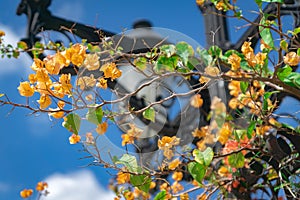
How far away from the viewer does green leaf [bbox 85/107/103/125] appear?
32.0 inches

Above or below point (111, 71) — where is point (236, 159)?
below

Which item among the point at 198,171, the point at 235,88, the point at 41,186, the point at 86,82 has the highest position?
the point at 41,186

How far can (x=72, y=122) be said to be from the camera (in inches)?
31.4

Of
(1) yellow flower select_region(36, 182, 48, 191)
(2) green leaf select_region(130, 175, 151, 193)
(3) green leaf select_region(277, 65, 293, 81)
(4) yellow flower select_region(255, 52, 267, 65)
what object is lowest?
(2) green leaf select_region(130, 175, 151, 193)

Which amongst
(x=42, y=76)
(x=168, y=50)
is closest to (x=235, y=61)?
(x=168, y=50)

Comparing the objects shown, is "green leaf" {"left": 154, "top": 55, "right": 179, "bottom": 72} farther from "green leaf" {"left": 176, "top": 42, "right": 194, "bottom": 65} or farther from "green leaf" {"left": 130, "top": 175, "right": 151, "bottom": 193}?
"green leaf" {"left": 130, "top": 175, "right": 151, "bottom": 193}

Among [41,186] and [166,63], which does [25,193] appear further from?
[166,63]

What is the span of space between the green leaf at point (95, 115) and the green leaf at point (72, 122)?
2cm

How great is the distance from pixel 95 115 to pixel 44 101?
Answer: 91mm

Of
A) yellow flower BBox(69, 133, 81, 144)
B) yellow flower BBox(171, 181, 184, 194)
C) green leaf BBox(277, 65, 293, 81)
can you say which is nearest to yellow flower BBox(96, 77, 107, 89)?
yellow flower BBox(69, 133, 81, 144)

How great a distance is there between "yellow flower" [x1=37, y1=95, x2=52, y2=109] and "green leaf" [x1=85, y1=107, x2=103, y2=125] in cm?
7

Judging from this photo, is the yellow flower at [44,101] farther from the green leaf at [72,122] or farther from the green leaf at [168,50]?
the green leaf at [168,50]

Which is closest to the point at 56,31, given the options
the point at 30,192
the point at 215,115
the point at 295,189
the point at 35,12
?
the point at 35,12

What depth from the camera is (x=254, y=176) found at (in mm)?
1229
